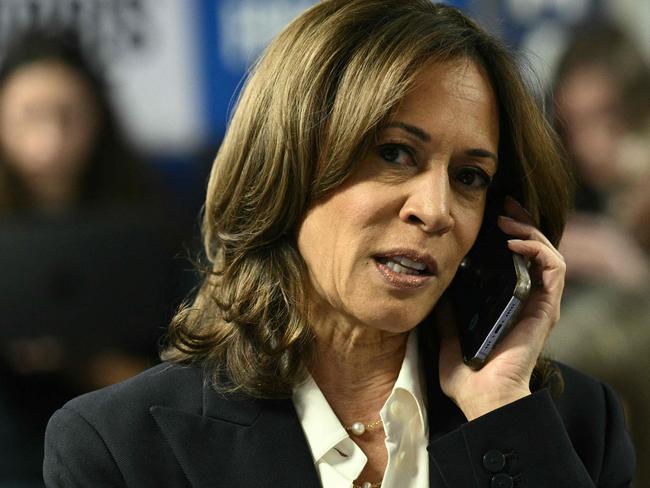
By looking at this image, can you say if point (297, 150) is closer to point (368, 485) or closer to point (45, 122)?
point (368, 485)

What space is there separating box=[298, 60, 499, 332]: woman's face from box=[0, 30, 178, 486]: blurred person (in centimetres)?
179

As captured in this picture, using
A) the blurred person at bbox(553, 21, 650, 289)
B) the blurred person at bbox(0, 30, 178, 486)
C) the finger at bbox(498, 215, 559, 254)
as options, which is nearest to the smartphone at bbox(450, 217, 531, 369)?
the finger at bbox(498, 215, 559, 254)

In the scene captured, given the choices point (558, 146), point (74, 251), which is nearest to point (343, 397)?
point (558, 146)

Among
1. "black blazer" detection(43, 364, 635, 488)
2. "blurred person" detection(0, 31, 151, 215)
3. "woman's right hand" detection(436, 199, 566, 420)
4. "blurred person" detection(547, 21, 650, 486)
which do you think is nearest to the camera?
"black blazer" detection(43, 364, 635, 488)

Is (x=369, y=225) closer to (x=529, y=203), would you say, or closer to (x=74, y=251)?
(x=529, y=203)

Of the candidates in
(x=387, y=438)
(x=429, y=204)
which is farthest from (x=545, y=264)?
(x=387, y=438)

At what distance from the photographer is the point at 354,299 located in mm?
1904

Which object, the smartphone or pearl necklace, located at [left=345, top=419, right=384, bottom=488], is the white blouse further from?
the smartphone

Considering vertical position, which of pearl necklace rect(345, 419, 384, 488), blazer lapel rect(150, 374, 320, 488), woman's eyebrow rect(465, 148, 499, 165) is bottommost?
pearl necklace rect(345, 419, 384, 488)

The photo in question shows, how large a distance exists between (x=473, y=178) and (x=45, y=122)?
7.30 feet

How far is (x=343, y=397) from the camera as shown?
2.01 meters

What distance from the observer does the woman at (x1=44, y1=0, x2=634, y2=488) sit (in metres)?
1.87

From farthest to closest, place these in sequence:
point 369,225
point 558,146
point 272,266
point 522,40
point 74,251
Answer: point 522,40 → point 74,251 → point 558,146 → point 272,266 → point 369,225

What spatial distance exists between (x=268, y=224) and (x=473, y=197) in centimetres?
37
